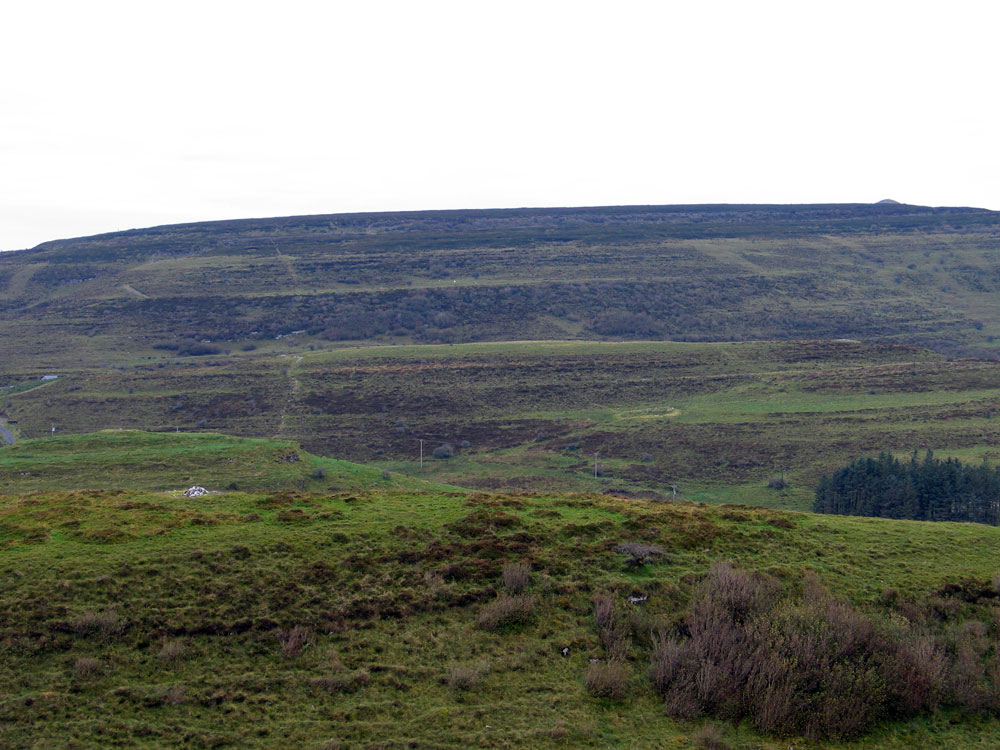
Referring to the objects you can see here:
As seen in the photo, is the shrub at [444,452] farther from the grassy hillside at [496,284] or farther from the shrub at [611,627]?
the grassy hillside at [496,284]

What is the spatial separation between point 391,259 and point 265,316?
2963 cm

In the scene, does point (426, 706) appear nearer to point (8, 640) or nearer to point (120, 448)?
point (8, 640)

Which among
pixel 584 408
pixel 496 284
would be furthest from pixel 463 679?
pixel 496 284

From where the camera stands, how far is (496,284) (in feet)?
416

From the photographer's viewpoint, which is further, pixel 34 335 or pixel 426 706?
pixel 34 335

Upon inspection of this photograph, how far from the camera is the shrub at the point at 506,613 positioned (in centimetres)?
1625

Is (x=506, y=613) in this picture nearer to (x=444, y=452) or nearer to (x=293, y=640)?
(x=293, y=640)

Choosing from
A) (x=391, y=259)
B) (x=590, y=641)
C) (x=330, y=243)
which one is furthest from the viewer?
(x=330, y=243)

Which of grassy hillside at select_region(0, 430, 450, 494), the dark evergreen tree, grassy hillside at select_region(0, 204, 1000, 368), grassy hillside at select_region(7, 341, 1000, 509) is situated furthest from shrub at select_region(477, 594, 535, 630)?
grassy hillside at select_region(0, 204, 1000, 368)

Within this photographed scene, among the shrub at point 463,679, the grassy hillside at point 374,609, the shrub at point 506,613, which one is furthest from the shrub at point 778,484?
the shrub at point 463,679

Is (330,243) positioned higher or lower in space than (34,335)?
higher

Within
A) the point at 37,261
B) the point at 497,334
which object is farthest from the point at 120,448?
the point at 37,261

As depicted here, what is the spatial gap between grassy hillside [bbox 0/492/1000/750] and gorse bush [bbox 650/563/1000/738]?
36cm

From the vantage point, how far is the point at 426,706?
13.9m
